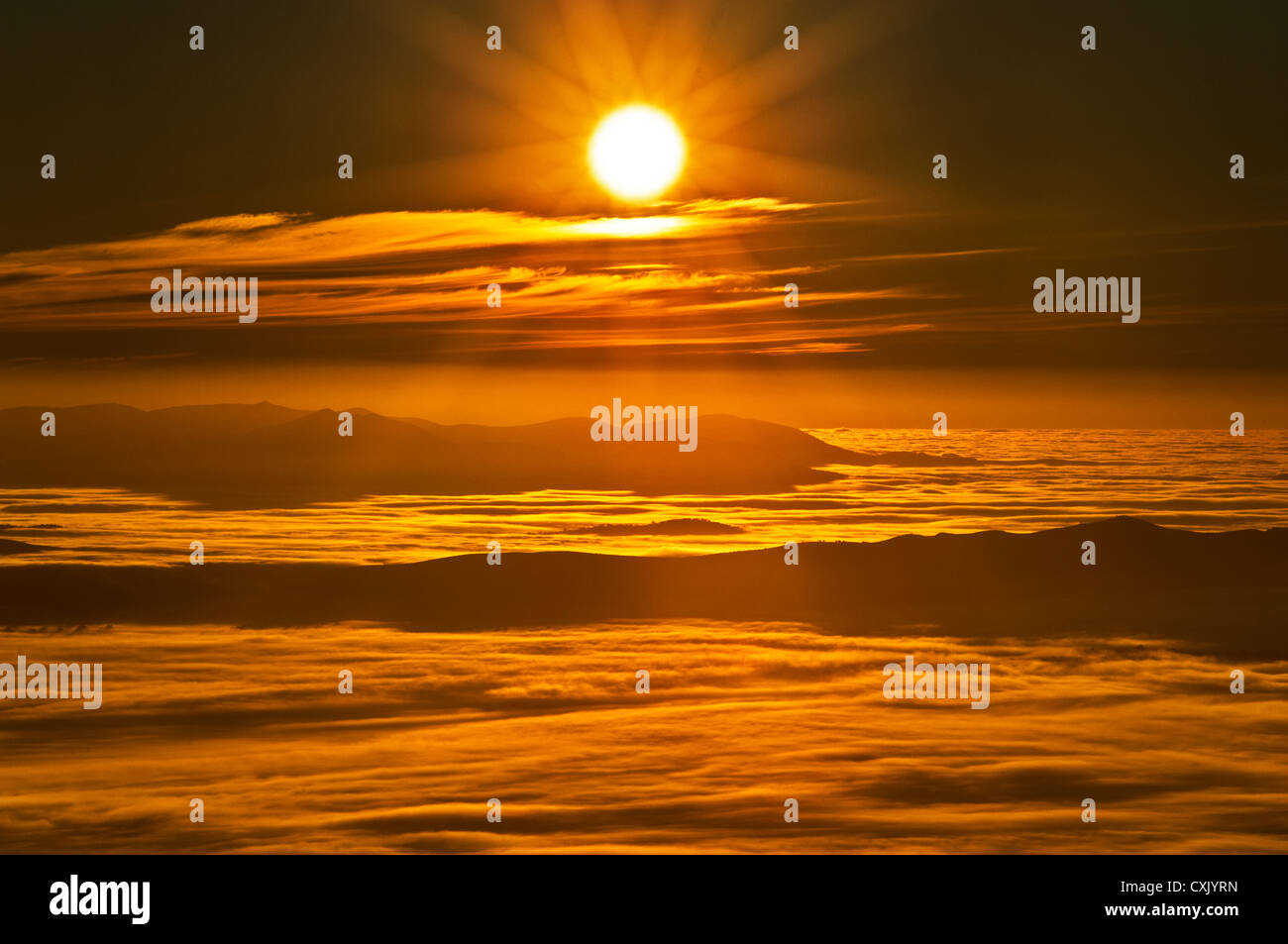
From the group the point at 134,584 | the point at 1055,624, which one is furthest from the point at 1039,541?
the point at 134,584

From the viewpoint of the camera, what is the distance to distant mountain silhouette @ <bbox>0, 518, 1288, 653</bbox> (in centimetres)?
5769

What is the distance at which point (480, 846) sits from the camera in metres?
15.1

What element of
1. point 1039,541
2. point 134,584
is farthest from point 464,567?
point 1039,541

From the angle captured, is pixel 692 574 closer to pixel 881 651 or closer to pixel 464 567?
pixel 464 567

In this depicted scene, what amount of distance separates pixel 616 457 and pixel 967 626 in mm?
76985

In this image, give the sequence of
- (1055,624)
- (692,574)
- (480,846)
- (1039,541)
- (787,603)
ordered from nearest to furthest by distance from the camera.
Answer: (480,846) < (1055,624) < (787,603) < (692,574) < (1039,541)

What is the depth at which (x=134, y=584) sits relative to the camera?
63.3 m

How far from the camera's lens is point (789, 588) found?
6462cm

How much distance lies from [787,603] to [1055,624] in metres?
13.0

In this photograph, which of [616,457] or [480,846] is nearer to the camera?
[480,846]

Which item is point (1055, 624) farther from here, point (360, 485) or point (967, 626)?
point (360, 485)

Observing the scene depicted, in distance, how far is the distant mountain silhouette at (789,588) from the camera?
189 feet

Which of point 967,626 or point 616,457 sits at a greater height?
point 616,457

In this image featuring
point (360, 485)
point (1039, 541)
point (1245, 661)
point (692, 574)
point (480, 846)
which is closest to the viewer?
point (480, 846)
